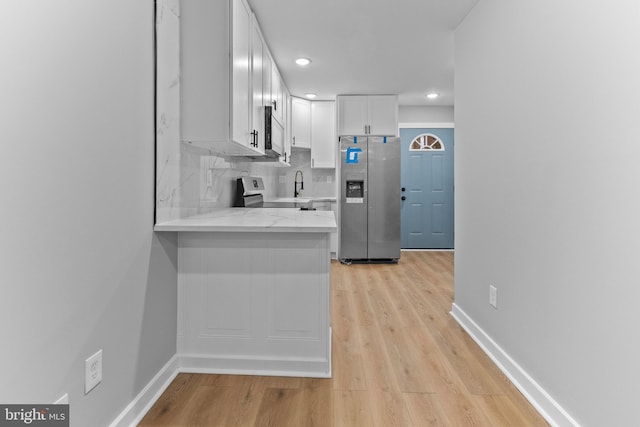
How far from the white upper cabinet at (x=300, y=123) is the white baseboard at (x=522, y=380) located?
11.3ft

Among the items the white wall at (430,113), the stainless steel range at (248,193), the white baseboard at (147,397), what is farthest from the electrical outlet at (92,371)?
the white wall at (430,113)

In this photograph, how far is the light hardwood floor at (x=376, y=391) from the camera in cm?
161

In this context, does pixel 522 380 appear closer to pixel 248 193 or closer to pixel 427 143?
pixel 248 193

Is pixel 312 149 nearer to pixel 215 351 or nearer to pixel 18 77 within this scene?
pixel 215 351

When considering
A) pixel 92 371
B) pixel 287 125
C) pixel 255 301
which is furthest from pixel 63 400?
pixel 287 125

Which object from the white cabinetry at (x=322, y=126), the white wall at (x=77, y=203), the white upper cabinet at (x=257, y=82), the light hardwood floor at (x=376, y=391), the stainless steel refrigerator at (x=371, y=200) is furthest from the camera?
the white cabinetry at (x=322, y=126)

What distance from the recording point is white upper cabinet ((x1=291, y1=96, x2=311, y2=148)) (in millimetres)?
5199

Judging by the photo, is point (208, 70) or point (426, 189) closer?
point (208, 70)

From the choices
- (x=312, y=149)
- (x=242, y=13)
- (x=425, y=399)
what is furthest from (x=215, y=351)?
(x=312, y=149)

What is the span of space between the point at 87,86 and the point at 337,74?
334cm

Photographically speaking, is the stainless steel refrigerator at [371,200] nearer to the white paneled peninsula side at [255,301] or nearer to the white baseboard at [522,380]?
the white baseboard at [522,380]

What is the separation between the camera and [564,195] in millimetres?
1576

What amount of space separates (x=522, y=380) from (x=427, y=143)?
182 inches

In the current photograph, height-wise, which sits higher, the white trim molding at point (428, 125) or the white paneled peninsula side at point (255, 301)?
the white trim molding at point (428, 125)
